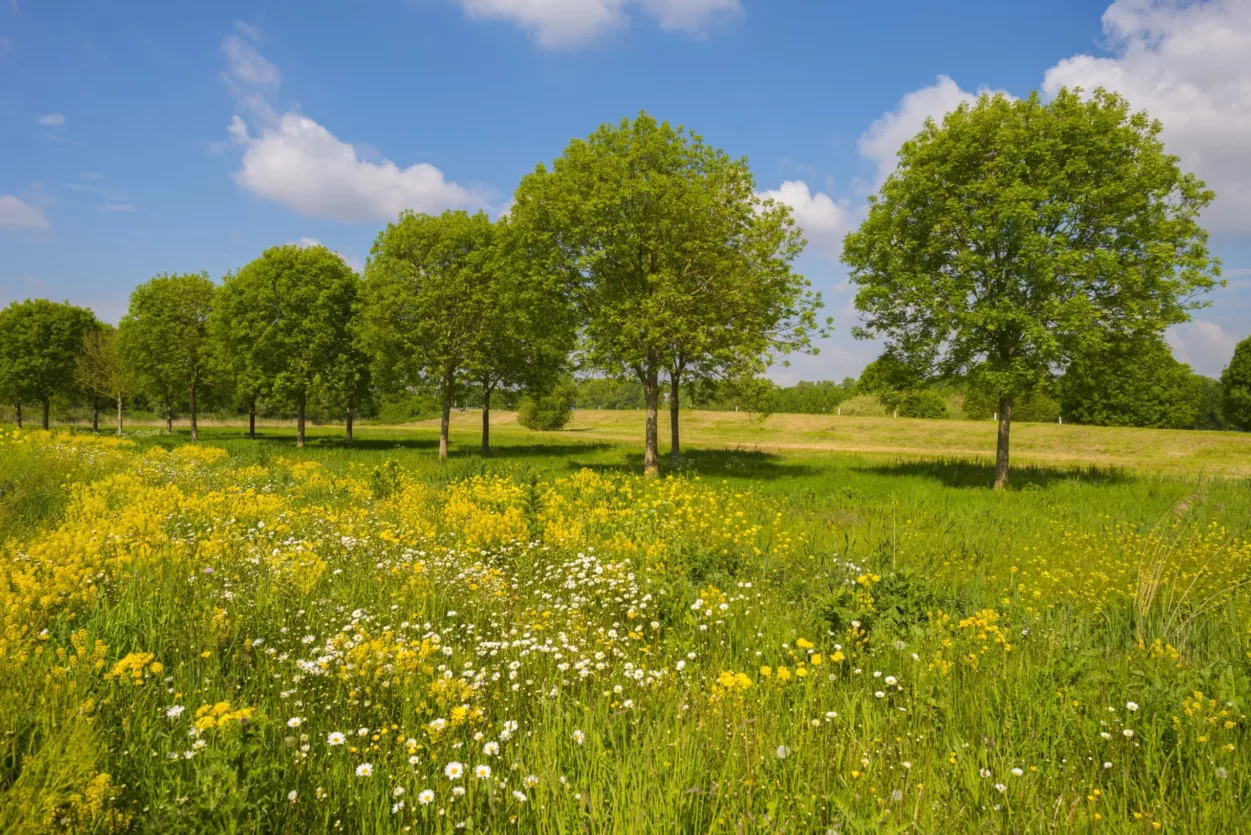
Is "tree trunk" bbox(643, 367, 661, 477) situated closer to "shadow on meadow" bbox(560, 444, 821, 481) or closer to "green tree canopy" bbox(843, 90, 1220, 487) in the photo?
"shadow on meadow" bbox(560, 444, 821, 481)

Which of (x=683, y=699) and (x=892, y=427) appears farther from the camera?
(x=892, y=427)

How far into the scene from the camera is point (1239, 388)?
5847 cm

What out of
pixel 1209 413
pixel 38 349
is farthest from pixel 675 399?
pixel 1209 413

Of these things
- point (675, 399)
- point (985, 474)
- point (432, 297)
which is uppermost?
point (432, 297)

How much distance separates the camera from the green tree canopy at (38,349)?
48.1m

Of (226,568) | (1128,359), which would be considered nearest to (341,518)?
(226,568)

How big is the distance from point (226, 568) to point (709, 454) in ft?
81.4

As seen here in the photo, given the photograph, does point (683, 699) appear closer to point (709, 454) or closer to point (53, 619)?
point (53, 619)

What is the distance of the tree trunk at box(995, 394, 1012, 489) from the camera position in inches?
783

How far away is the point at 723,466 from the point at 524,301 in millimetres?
11066

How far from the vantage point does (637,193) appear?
20.7 meters

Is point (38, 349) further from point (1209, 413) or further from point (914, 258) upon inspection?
point (1209, 413)

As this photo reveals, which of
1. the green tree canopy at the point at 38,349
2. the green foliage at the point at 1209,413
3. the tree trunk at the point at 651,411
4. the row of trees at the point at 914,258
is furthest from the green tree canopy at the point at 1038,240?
the green foliage at the point at 1209,413

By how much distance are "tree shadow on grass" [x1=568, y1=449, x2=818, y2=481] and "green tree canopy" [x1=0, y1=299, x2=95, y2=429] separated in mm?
52497
